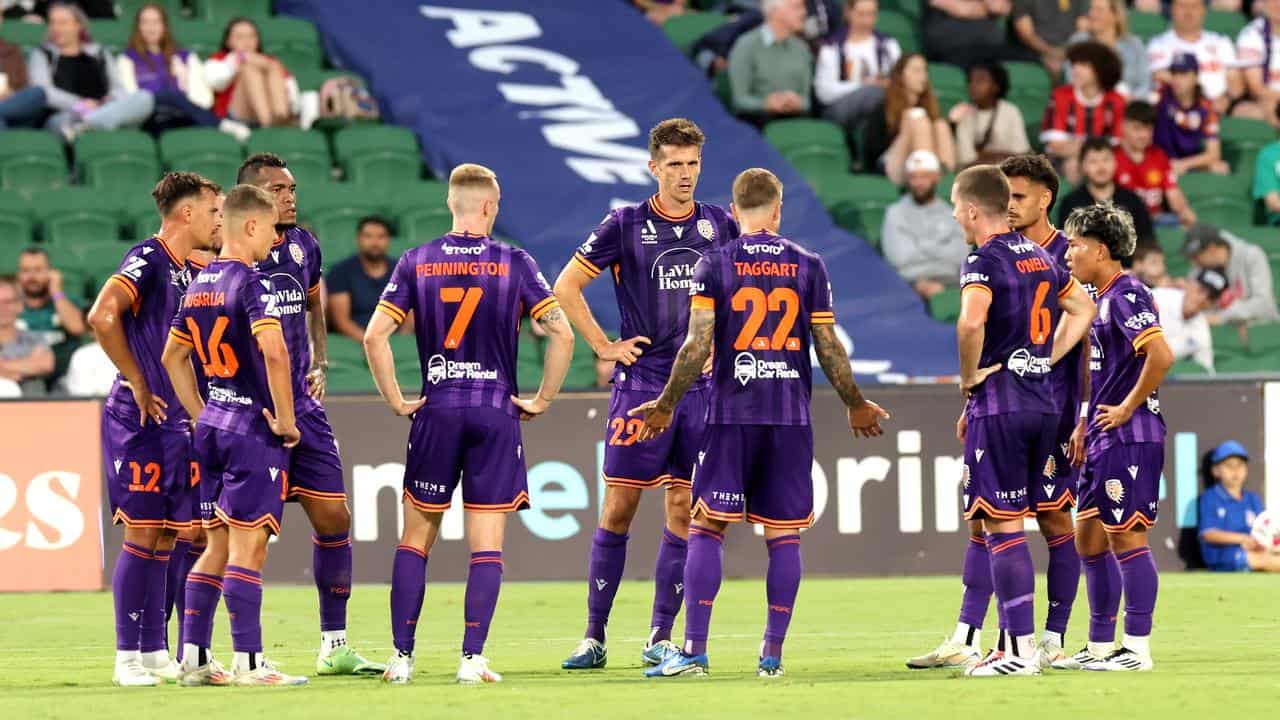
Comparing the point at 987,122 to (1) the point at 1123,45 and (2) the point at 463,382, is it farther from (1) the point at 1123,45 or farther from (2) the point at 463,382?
(2) the point at 463,382

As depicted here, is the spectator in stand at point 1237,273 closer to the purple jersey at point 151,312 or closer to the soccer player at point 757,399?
the soccer player at point 757,399

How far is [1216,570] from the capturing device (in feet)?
48.4

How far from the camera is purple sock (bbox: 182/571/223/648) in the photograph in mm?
8680

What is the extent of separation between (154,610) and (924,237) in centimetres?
1052

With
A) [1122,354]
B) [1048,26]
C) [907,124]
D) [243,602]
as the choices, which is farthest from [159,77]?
[1122,354]

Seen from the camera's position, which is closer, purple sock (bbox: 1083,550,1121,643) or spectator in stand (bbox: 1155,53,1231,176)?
purple sock (bbox: 1083,550,1121,643)

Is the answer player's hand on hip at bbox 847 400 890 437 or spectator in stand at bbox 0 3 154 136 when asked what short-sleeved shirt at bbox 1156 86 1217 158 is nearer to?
spectator in stand at bbox 0 3 154 136

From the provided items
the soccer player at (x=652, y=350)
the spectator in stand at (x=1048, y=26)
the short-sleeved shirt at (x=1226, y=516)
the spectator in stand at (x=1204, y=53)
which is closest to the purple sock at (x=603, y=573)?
the soccer player at (x=652, y=350)

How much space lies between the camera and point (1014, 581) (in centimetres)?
877

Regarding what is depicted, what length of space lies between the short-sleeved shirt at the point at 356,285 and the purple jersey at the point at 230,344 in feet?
23.7

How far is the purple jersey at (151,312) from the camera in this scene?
9078mm

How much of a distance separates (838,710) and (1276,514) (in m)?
8.33

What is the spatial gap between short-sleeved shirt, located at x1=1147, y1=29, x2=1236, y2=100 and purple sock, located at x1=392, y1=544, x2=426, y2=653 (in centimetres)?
1453

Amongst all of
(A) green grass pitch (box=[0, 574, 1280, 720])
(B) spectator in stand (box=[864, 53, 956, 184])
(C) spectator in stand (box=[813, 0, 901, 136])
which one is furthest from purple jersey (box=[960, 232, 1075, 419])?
(C) spectator in stand (box=[813, 0, 901, 136])
